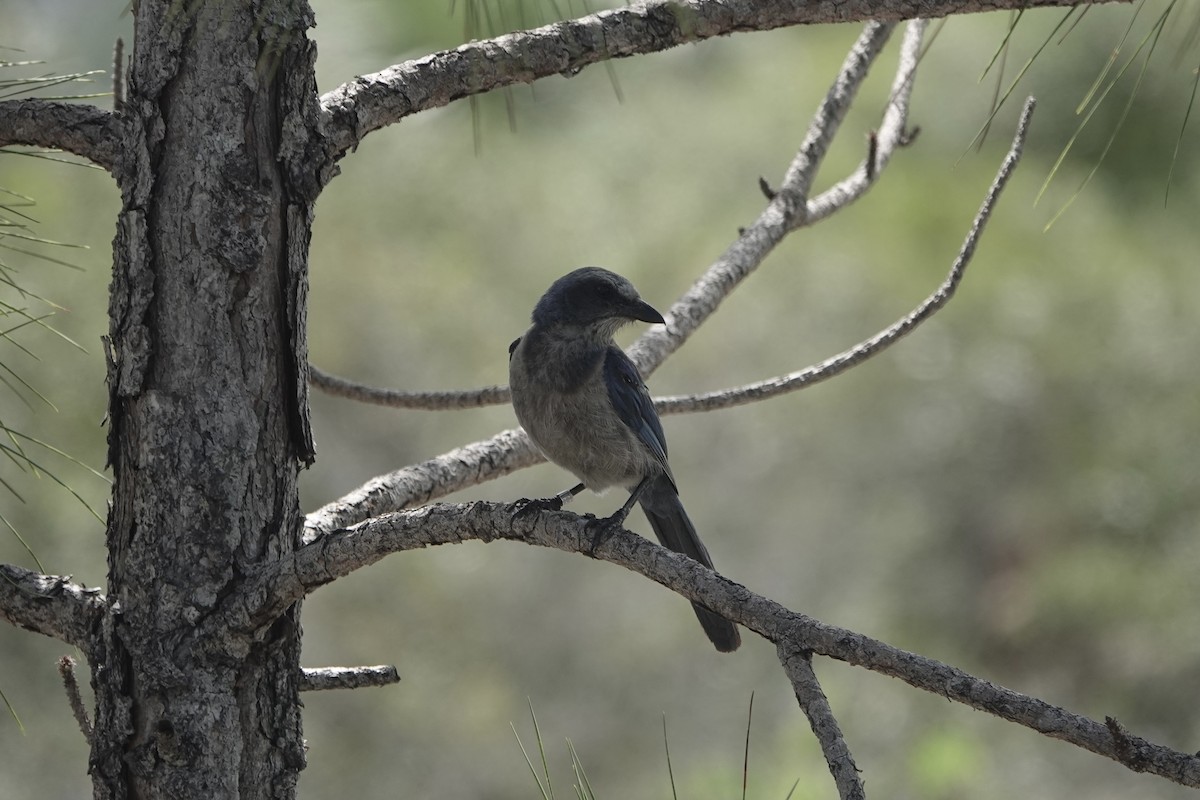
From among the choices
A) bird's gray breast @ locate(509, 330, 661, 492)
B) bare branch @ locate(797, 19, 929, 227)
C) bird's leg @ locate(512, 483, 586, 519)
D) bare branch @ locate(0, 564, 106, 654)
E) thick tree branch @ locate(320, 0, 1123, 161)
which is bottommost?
bare branch @ locate(0, 564, 106, 654)

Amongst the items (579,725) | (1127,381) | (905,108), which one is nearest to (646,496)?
(905,108)

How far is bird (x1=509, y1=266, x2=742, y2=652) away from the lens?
2.74 meters

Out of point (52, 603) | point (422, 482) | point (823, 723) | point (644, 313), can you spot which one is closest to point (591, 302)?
point (644, 313)

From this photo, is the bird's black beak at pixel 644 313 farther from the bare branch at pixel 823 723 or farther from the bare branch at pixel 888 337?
the bare branch at pixel 823 723

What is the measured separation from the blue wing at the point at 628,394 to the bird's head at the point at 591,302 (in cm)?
11

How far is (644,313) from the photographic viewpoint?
2850mm

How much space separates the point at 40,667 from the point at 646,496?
356cm

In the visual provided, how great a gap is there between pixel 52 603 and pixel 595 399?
4.23 feet

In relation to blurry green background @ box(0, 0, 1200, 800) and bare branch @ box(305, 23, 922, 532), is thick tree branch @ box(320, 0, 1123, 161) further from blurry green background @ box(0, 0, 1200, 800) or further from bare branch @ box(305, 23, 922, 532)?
blurry green background @ box(0, 0, 1200, 800)

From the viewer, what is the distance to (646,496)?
2967mm

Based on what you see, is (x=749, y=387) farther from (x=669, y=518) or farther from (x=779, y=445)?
(x=779, y=445)

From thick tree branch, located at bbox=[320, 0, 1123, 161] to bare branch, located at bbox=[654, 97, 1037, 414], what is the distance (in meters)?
0.46

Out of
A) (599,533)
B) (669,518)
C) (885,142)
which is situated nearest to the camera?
(599,533)

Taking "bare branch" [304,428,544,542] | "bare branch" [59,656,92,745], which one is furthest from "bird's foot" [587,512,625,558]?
"bare branch" [59,656,92,745]
